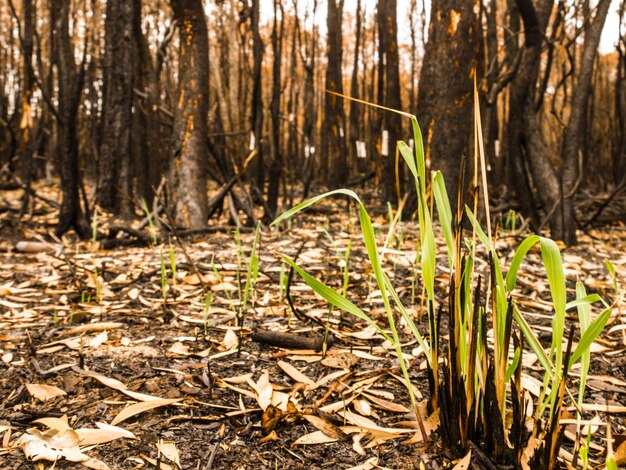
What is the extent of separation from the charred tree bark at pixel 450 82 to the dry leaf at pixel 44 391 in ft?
9.95

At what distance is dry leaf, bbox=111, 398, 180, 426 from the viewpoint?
1.11 m

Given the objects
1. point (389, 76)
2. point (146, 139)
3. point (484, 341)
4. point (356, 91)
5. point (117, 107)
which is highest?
point (356, 91)

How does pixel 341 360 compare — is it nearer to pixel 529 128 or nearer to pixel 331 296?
pixel 331 296

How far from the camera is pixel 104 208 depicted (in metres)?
4.69

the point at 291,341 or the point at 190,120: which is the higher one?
the point at 190,120

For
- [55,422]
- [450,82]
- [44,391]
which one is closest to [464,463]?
[55,422]

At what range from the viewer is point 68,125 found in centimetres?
330

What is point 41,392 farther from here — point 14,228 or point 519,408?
point 14,228

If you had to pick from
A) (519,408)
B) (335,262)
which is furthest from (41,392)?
(335,262)

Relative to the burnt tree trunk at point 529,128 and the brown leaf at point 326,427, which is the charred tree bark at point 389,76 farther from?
the brown leaf at point 326,427

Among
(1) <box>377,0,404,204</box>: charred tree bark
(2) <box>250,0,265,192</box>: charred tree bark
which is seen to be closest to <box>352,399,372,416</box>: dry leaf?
(2) <box>250,0,265,192</box>: charred tree bark

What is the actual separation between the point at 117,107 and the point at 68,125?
124 cm

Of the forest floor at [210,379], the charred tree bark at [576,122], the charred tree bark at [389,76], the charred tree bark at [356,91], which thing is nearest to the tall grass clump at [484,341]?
the forest floor at [210,379]

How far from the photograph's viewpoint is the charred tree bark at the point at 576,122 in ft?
→ 10.5
